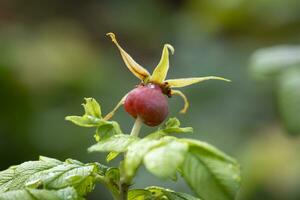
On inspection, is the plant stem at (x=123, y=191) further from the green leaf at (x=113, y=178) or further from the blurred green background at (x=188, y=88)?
the blurred green background at (x=188, y=88)

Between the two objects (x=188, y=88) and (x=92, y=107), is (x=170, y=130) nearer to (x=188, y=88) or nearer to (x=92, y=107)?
(x=92, y=107)

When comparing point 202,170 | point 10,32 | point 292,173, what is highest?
point 10,32

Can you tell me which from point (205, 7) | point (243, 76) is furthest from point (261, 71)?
point (205, 7)

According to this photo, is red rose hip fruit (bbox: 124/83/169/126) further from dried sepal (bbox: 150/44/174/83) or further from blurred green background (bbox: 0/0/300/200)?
blurred green background (bbox: 0/0/300/200)

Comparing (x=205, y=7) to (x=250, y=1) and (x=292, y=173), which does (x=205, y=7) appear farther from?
(x=292, y=173)

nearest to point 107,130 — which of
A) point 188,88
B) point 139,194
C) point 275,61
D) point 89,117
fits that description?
point 89,117
